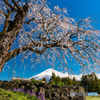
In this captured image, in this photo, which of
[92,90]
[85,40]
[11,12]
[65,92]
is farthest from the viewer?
[92,90]

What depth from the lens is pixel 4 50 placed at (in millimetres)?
4586

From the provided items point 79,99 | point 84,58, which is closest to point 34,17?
point 84,58

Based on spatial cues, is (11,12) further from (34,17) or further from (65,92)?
(65,92)

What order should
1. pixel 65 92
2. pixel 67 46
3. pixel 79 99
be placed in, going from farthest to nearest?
1. pixel 65 92
2. pixel 79 99
3. pixel 67 46

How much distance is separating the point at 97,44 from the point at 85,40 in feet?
2.32

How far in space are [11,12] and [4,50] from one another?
11.4 feet

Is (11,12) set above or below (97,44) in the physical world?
above

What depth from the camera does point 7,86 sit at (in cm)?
902

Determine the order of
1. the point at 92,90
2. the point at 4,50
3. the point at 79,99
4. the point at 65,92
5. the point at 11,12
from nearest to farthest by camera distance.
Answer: the point at 4,50
the point at 11,12
the point at 79,99
the point at 65,92
the point at 92,90

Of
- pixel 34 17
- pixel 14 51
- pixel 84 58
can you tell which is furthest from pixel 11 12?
pixel 84 58

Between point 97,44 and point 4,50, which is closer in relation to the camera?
point 4,50

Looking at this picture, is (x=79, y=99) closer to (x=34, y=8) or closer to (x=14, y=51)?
(x=14, y=51)

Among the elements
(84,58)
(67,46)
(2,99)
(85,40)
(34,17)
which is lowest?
(2,99)

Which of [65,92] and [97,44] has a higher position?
[97,44]
